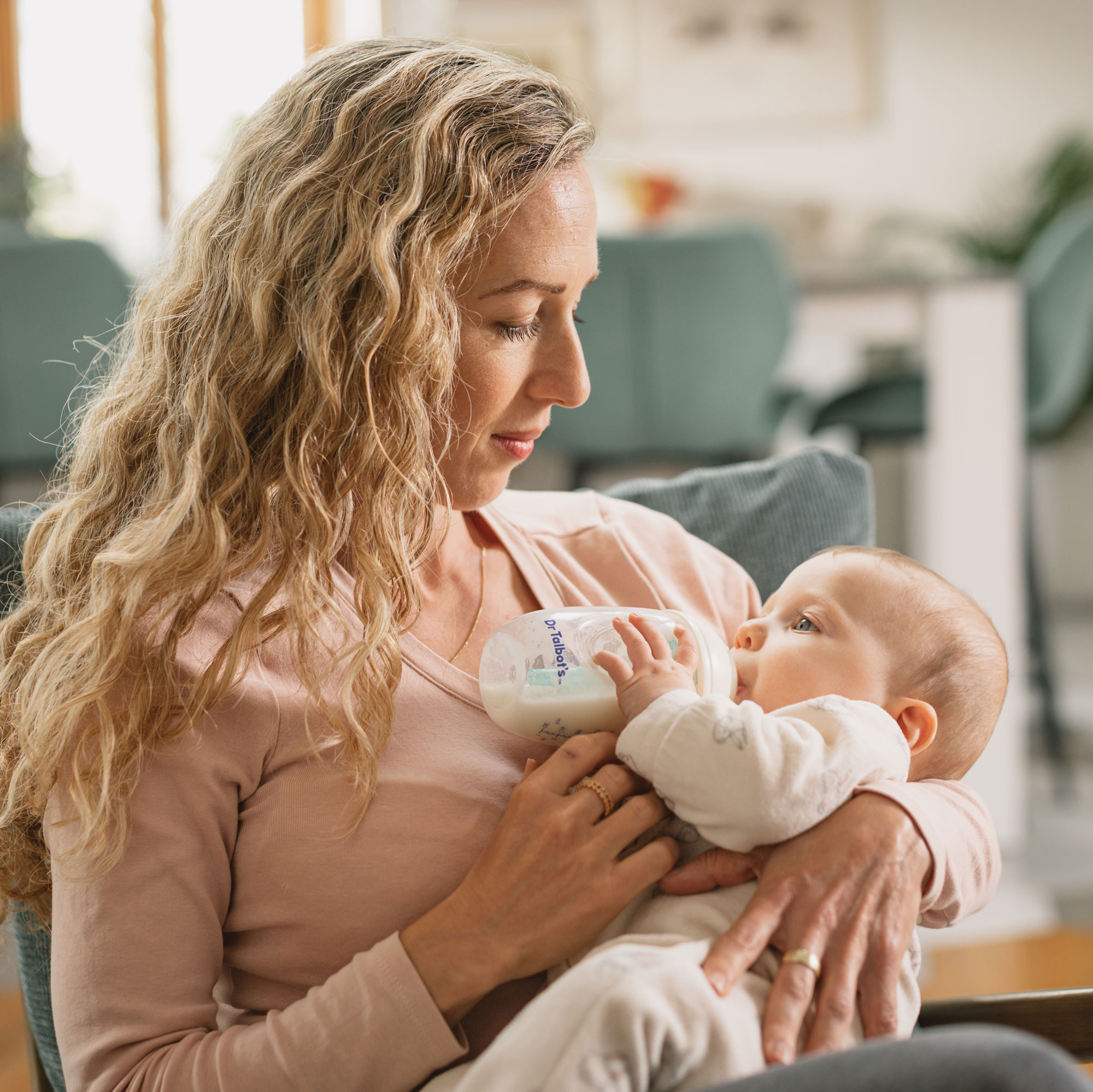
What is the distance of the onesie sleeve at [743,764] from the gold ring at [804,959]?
0.27ft

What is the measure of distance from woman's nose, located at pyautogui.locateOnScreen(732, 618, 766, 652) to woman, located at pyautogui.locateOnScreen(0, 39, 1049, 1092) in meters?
0.20

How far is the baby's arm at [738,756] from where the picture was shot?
0.84 metres

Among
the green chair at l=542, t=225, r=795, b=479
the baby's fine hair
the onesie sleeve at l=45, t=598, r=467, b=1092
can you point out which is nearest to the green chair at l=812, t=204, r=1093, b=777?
the green chair at l=542, t=225, r=795, b=479

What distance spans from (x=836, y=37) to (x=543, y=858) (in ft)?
17.9

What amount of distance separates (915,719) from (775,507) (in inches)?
13.3

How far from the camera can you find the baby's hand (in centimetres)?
89

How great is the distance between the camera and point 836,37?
5426mm

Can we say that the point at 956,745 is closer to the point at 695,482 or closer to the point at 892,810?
the point at 892,810

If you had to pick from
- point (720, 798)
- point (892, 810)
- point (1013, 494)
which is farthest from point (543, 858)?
point (1013, 494)

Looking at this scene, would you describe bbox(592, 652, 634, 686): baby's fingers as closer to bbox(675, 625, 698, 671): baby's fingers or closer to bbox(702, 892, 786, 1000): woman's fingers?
bbox(675, 625, 698, 671): baby's fingers

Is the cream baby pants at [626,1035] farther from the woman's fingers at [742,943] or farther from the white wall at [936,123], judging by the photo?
the white wall at [936,123]

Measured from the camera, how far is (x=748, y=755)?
0.83 m

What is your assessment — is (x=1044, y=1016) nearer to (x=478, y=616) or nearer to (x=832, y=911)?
(x=832, y=911)

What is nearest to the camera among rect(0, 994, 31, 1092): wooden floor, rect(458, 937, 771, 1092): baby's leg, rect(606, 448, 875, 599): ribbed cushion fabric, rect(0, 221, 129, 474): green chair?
rect(458, 937, 771, 1092): baby's leg
